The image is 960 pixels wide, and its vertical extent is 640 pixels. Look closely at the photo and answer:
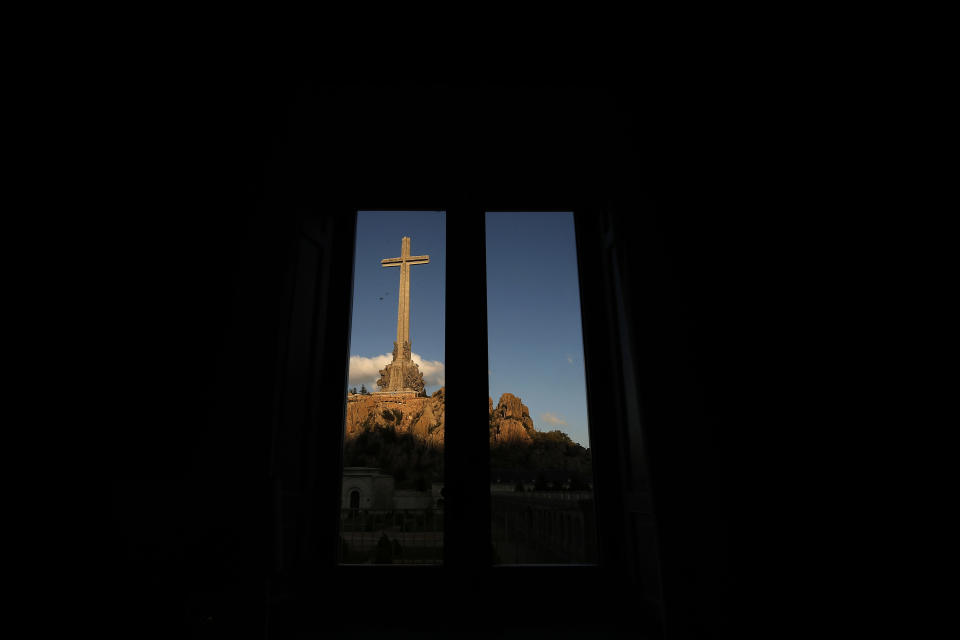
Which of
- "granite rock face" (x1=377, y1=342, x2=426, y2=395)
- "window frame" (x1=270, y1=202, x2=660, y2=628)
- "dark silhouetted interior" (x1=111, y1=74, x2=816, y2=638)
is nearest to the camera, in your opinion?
"dark silhouetted interior" (x1=111, y1=74, x2=816, y2=638)

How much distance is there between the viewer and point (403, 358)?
11.1 feet

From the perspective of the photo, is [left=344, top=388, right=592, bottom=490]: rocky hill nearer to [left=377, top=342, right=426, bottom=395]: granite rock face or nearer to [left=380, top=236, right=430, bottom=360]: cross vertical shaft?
[left=377, top=342, right=426, bottom=395]: granite rock face

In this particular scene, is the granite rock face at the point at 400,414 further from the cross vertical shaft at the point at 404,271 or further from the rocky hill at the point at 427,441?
the cross vertical shaft at the point at 404,271

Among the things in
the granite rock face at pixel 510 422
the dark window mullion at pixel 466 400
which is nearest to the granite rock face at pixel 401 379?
the dark window mullion at pixel 466 400

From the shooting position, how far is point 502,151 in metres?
2.26

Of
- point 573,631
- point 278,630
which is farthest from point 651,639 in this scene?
point 278,630

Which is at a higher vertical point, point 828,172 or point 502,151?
point 502,151

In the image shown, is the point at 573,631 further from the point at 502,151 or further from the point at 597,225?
the point at 502,151

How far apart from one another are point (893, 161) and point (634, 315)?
0.96 metres

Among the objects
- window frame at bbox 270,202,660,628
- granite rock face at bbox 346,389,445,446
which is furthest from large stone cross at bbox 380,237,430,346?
granite rock face at bbox 346,389,445,446

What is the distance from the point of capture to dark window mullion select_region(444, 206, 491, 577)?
203 cm

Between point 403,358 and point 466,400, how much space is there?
4.41ft

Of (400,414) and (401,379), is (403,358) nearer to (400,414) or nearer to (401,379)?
(401,379)

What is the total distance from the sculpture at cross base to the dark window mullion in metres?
0.44
